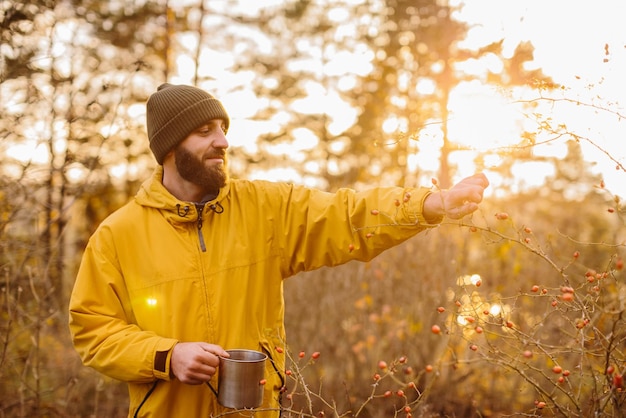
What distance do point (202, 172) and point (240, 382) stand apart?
1.09 meters

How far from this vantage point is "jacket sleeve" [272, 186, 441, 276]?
2.46 metres

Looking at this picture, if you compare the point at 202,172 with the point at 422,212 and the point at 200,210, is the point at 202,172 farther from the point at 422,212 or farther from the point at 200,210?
the point at 422,212

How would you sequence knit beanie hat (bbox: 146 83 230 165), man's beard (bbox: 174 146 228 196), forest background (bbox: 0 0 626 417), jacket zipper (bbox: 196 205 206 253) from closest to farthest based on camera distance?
forest background (bbox: 0 0 626 417)
jacket zipper (bbox: 196 205 206 253)
man's beard (bbox: 174 146 228 196)
knit beanie hat (bbox: 146 83 230 165)

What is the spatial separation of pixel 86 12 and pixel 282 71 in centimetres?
448

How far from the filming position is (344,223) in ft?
8.87

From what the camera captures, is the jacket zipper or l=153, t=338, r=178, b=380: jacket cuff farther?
the jacket zipper

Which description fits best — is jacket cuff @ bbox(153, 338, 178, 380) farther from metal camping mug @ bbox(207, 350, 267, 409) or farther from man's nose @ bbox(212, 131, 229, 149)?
man's nose @ bbox(212, 131, 229, 149)

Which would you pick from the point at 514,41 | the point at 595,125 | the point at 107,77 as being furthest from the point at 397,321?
the point at 107,77

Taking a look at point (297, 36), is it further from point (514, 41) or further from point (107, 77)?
point (514, 41)

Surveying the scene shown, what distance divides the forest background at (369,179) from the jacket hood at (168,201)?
913 mm

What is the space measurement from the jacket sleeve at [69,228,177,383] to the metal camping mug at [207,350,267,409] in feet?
0.89

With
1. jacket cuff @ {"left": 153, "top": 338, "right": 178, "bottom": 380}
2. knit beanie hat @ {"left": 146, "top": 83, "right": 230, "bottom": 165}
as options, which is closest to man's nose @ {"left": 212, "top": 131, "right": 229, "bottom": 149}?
knit beanie hat @ {"left": 146, "top": 83, "right": 230, "bottom": 165}

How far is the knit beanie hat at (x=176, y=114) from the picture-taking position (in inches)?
118

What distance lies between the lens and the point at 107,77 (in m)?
→ 10.2
